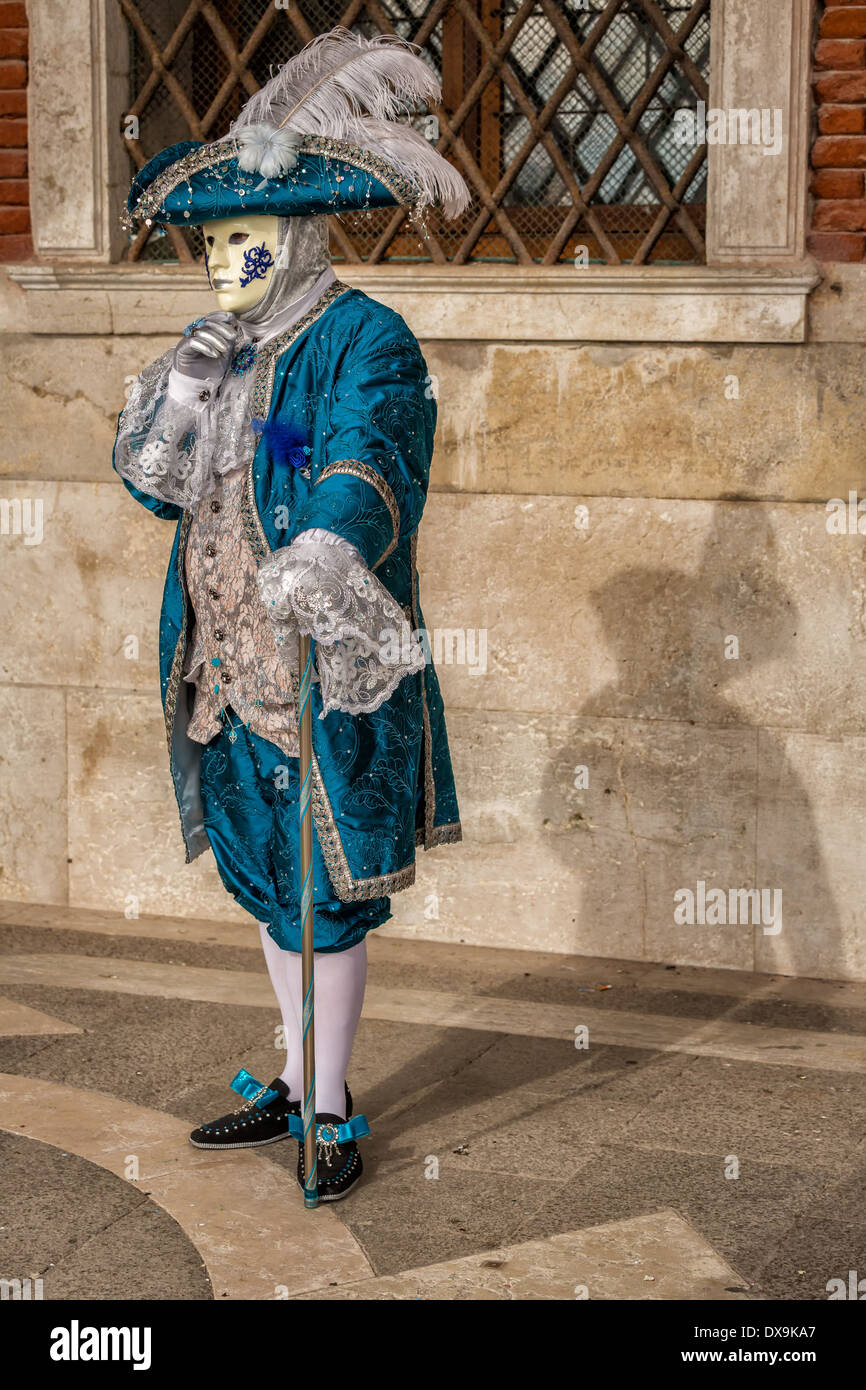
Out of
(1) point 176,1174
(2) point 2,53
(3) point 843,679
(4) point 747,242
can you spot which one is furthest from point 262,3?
(1) point 176,1174

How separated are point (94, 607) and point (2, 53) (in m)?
1.75

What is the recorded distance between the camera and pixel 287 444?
3502 mm

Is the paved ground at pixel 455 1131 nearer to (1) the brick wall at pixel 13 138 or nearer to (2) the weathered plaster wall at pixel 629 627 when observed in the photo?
(2) the weathered plaster wall at pixel 629 627

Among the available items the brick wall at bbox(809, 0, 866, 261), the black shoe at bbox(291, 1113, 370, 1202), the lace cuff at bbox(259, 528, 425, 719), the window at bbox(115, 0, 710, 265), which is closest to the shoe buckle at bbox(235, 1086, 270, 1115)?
the black shoe at bbox(291, 1113, 370, 1202)

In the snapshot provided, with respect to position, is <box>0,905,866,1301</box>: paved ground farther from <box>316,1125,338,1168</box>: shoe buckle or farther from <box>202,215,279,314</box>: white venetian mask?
<box>202,215,279,314</box>: white venetian mask

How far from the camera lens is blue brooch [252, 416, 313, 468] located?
350cm

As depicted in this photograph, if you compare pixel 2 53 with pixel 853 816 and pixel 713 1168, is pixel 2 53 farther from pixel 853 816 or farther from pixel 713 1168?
pixel 713 1168

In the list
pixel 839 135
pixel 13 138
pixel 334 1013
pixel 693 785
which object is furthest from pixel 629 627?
pixel 13 138

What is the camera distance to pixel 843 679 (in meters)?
4.91

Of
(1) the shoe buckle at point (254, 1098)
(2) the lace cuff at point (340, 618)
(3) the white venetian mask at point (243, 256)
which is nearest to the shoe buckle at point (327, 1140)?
(1) the shoe buckle at point (254, 1098)

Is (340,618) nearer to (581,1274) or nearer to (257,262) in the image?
(257,262)

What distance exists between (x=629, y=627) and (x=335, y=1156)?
2018 mm

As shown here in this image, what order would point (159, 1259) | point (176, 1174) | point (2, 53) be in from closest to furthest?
1. point (159, 1259)
2. point (176, 1174)
3. point (2, 53)

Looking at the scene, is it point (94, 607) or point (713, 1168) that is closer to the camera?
point (713, 1168)
